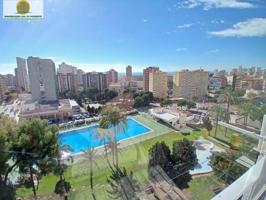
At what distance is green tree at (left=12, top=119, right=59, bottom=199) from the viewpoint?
101 inches

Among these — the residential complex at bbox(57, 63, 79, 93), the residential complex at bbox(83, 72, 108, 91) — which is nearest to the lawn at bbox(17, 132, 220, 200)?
the residential complex at bbox(57, 63, 79, 93)

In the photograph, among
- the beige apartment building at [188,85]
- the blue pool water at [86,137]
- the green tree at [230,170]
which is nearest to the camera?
the green tree at [230,170]

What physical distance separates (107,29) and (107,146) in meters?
3.22

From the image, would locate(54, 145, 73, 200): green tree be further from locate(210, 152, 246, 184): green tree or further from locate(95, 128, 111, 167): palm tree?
locate(210, 152, 246, 184): green tree

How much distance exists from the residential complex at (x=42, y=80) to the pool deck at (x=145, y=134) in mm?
2948

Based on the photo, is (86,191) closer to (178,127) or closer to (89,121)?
(89,121)

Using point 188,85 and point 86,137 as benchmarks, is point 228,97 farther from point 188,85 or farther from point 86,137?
point 188,85

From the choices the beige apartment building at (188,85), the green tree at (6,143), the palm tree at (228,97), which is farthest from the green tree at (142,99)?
the green tree at (6,143)

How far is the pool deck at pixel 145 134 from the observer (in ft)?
16.7

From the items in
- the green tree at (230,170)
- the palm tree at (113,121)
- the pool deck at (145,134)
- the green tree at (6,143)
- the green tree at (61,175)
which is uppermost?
the green tree at (230,170)

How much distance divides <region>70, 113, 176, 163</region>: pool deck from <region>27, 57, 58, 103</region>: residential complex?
9.67 ft

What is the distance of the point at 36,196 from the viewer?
324 cm

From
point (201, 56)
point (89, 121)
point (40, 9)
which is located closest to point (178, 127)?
point (89, 121)

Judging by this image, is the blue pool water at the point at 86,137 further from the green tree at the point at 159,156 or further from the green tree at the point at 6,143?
the green tree at the point at 6,143
